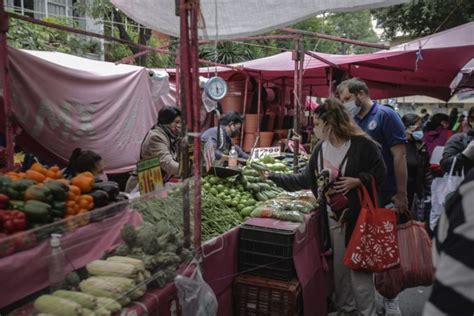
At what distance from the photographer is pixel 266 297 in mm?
3232

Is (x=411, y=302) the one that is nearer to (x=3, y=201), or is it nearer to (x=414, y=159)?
(x=414, y=159)

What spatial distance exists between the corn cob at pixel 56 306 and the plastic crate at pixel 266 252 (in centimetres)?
169

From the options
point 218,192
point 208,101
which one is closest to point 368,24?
point 208,101

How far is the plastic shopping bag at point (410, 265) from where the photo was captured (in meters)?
3.60

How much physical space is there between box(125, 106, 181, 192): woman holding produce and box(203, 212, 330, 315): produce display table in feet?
4.26

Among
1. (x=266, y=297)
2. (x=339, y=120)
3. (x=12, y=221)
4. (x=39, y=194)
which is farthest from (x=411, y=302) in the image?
(x=12, y=221)

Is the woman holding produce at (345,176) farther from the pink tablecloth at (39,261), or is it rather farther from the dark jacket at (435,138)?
the dark jacket at (435,138)

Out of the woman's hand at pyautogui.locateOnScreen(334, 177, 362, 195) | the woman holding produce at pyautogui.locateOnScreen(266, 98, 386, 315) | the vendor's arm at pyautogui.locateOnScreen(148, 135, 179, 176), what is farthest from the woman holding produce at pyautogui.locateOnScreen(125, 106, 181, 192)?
the woman's hand at pyautogui.locateOnScreen(334, 177, 362, 195)

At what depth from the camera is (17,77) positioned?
472 cm

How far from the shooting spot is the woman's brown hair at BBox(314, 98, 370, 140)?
3.49m

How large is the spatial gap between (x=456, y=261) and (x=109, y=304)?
1.58 metres

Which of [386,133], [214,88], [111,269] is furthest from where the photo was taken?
[214,88]

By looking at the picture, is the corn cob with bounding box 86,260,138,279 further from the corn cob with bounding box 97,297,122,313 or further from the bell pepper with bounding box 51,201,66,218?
the bell pepper with bounding box 51,201,66,218

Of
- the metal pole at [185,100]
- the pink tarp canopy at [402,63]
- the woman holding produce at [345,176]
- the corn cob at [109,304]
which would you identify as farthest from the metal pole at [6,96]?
the pink tarp canopy at [402,63]
